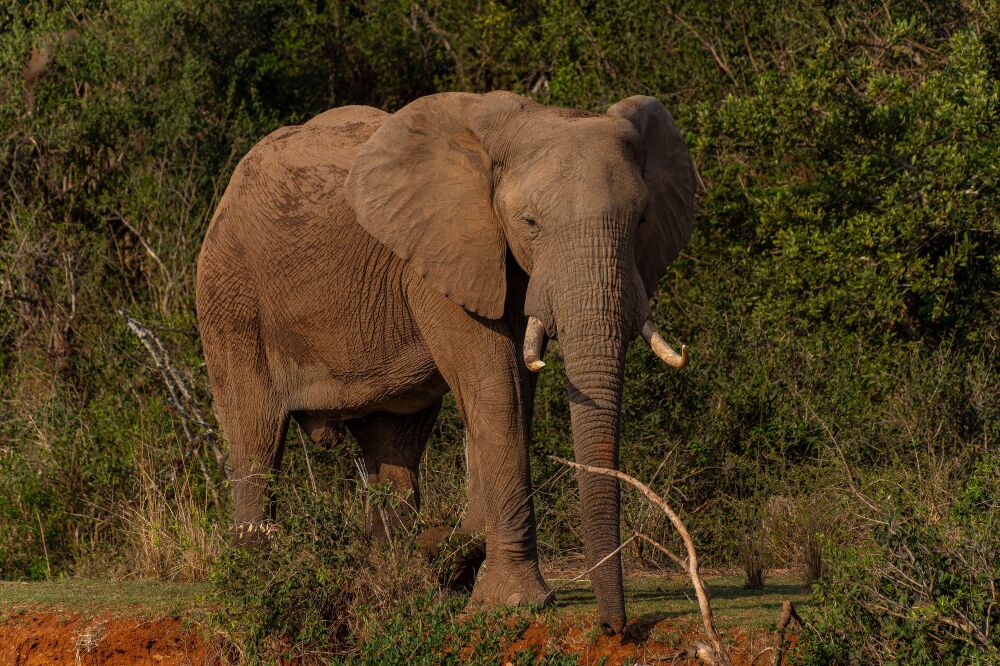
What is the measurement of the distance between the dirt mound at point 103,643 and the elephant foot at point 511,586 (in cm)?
145

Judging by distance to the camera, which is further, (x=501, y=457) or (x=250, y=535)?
(x=250, y=535)

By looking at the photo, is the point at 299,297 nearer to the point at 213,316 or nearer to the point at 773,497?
the point at 213,316

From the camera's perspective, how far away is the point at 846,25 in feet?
39.6

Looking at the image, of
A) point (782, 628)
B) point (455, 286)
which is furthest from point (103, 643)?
point (782, 628)

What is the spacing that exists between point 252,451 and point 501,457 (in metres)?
1.91

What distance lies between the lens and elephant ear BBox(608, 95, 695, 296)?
7066 mm

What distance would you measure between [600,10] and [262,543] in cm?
755

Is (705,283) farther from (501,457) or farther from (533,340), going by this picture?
(533,340)

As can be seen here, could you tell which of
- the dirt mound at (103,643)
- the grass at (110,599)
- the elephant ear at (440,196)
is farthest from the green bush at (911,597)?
the dirt mound at (103,643)

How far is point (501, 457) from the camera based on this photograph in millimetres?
7012

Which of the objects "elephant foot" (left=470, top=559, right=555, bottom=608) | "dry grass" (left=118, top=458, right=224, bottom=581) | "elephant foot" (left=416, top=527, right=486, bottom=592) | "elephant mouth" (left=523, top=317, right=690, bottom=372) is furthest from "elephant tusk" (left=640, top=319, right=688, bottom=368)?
"dry grass" (left=118, top=458, right=224, bottom=581)

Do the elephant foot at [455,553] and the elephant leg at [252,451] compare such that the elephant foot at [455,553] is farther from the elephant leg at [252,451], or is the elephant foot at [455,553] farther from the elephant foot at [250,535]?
the elephant leg at [252,451]

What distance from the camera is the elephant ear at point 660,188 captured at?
707 centimetres

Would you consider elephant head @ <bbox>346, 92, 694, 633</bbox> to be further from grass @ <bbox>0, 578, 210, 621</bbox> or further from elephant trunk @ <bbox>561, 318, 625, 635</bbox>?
grass @ <bbox>0, 578, 210, 621</bbox>
